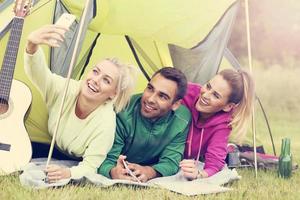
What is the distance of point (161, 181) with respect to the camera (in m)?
2.72

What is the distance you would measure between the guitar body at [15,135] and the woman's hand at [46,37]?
25 cm

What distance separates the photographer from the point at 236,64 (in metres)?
2.99

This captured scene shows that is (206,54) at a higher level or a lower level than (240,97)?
higher

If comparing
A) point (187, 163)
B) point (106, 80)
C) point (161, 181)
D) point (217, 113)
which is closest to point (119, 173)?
point (161, 181)

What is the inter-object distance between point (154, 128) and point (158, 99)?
132 millimetres

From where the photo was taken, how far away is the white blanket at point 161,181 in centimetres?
258

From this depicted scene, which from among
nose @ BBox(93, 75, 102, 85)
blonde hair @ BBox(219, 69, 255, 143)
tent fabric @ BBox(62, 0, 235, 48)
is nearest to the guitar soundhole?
nose @ BBox(93, 75, 102, 85)

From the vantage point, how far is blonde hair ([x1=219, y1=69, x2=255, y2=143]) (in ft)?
9.52

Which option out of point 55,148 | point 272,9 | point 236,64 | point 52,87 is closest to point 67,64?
point 52,87

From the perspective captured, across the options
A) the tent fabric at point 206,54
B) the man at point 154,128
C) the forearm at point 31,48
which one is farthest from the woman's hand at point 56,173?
the tent fabric at point 206,54

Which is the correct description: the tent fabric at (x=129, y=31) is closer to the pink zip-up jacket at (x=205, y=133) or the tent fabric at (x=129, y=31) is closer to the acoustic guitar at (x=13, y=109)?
the acoustic guitar at (x=13, y=109)

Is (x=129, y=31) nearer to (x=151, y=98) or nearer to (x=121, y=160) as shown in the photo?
(x=151, y=98)

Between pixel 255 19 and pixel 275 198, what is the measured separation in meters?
0.87

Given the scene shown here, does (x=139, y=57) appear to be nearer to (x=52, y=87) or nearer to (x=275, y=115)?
(x=52, y=87)
